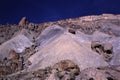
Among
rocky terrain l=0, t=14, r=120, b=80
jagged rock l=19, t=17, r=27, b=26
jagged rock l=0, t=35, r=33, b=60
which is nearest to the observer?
rocky terrain l=0, t=14, r=120, b=80

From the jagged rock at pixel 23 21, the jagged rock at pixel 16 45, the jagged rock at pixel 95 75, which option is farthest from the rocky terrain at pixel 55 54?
the jagged rock at pixel 23 21

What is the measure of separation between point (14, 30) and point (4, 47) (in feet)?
47.1

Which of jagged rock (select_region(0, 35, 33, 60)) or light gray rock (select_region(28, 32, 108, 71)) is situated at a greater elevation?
jagged rock (select_region(0, 35, 33, 60))

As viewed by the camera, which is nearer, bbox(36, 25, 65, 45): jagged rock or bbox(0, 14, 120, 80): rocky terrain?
bbox(0, 14, 120, 80): rocky terrain

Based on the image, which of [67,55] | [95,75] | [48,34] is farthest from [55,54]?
[95,75]

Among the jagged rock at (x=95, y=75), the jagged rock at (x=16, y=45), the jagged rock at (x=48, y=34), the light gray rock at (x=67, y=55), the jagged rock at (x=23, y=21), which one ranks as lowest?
the jagged rock at (x=95, y=75)

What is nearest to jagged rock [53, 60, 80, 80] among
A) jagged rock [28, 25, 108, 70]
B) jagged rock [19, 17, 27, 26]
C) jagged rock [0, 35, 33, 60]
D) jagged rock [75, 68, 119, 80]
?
jagged rock [75, 68, 119, 80]

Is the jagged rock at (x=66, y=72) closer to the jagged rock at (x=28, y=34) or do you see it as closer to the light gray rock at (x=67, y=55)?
the light gray rock at (x=67, y=55)

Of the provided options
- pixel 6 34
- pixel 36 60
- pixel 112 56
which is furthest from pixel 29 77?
pixel 6 34

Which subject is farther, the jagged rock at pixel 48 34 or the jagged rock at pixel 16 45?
the jagged rock at pixel 48 34

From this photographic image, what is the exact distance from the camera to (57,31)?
55.7 m

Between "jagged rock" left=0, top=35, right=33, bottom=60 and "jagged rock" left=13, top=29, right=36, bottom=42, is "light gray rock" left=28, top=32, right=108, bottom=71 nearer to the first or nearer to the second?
"jagged rock" left=0, top=35, right=33, bottom=60

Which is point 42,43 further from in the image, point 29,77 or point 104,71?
point 104,71

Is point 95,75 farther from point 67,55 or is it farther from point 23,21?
point 23,21
